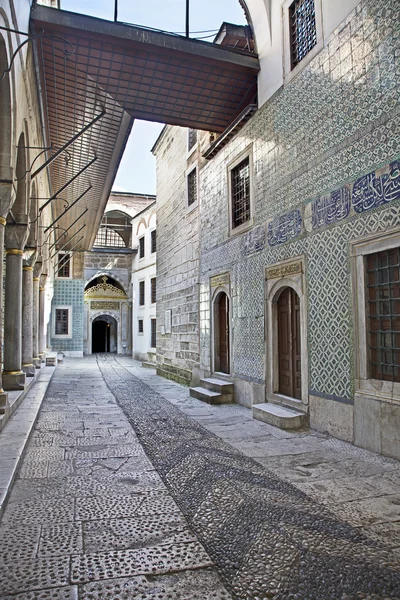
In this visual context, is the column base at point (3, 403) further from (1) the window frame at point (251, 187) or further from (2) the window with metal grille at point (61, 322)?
(2) the window with metal grille at point (61, 322)

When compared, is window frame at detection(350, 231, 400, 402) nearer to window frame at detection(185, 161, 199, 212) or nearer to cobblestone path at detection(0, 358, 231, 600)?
cobblestone path at detection(0, 358, 231, 600)

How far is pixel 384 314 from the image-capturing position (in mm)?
4215

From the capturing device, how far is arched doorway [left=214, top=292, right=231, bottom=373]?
8.22 metres

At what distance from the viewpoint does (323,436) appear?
4.81 meters

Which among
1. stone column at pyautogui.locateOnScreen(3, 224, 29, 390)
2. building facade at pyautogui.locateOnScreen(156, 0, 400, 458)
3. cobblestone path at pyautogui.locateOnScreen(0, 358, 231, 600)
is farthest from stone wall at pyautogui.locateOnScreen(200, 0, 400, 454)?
stone column at pyautogui.locateOnScreen(3, 224, 29, 390)

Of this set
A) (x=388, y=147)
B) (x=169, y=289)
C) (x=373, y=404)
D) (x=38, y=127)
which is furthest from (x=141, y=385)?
(x=388, y=147)

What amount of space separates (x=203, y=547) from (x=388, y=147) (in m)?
3.71

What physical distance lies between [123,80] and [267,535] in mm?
6582

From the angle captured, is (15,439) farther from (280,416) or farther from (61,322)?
(61,322)

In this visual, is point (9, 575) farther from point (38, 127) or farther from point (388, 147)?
point (38, 127)

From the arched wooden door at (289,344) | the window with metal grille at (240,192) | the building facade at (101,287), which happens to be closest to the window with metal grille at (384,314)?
the arched wooden door at (289,344)

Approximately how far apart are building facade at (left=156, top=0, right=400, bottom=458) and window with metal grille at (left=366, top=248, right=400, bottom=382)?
0.01 m

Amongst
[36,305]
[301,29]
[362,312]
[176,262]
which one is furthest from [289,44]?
[36,305]

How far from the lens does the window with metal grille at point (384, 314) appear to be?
13.4 feet
